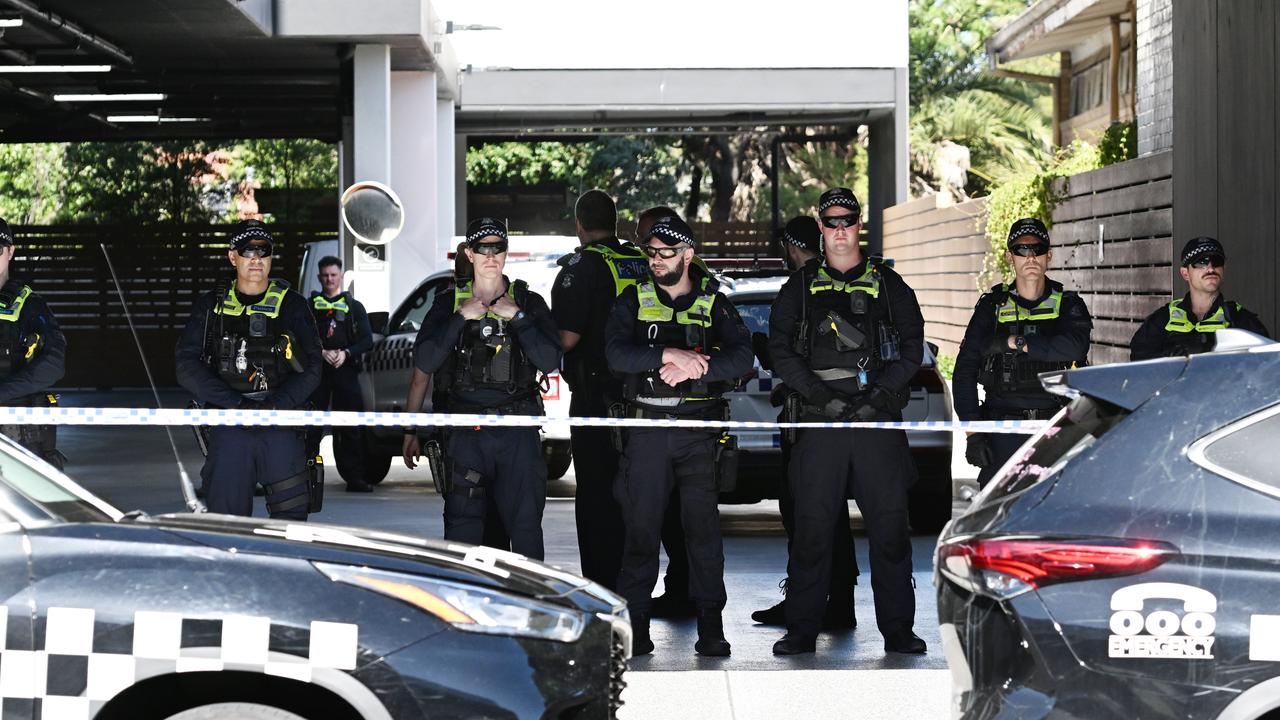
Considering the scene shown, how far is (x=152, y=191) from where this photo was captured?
35094 mm

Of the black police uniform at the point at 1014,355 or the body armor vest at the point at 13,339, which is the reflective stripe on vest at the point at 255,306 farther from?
the black police uniform at the point at 1014,355

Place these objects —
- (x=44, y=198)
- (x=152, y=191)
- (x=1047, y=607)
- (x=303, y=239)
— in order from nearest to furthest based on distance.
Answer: (x=1047, y=607) → (x=303, y=239) → (x=152, y=191) → (x=44, y=198)

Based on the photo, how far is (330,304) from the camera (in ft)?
41.8

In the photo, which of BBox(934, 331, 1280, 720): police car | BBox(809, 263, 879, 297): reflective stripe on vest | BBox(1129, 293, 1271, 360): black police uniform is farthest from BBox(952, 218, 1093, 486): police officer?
BBox(934, 331, 1280, 720): police car

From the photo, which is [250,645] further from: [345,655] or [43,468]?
[43,468]

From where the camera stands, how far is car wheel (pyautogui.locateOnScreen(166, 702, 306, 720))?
3.84m

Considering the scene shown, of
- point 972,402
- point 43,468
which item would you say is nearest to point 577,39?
point 972,402

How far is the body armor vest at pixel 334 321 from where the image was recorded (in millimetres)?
12609

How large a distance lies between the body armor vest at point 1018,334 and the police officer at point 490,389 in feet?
6.57

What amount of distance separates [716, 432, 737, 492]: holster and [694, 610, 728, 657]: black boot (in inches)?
20.1

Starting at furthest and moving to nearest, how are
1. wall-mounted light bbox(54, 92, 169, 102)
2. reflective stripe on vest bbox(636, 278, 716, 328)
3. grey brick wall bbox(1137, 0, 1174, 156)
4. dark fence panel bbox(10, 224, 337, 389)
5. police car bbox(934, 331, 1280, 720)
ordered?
dark fence panel bbox(10, 224, 337, 389) → wall-mounted light bbox(54, 92, 169, 102) → grey brick wall bbox(1137, 0, 1174, 156) → reflective stripe on vest bbox(636, 278, 716, 328) → police car bbox(934, 331, 1280, 720)

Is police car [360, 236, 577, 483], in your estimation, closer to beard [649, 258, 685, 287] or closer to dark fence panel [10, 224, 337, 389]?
beard [649, 258, 685, 287]

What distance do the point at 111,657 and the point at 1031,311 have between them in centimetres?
508

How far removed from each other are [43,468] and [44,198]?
35.1m
